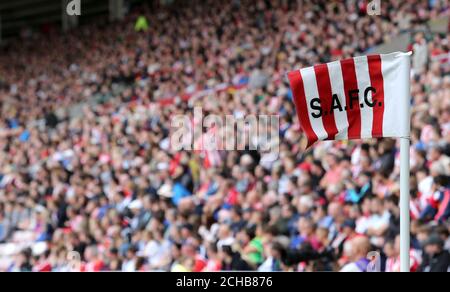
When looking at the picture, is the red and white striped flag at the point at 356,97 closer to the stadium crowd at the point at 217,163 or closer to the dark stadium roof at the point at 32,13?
the stadium crowd at the point at 217,163

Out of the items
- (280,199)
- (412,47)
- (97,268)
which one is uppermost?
(412,47)

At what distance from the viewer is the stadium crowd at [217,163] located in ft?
26.2

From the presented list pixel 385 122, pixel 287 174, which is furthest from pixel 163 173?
pixel 385 122

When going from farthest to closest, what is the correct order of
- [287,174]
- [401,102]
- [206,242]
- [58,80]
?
[58,80] < [287,174] < [206,242] < [401,102]

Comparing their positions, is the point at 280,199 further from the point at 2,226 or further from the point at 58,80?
the point at 58,80

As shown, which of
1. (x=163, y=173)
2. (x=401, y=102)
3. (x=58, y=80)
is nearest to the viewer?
(x=401, y=102)

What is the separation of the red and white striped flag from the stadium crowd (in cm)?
212

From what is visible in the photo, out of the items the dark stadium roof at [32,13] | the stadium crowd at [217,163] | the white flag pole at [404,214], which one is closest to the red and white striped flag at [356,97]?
the white flag pole at [404,214]

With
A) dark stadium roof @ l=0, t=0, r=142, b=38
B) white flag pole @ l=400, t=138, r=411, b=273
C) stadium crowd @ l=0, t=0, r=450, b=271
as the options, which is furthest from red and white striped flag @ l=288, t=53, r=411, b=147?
dark stadium roof @ l=0, t=0, r=142, b=38

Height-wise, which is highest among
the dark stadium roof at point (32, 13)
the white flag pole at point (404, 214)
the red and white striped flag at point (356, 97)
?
the dark stadium roof at point (32, 13)

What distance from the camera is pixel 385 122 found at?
15.6 feet

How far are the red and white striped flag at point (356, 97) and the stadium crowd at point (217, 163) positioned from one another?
2.12 meters

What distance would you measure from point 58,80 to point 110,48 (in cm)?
133

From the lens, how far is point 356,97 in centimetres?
485
